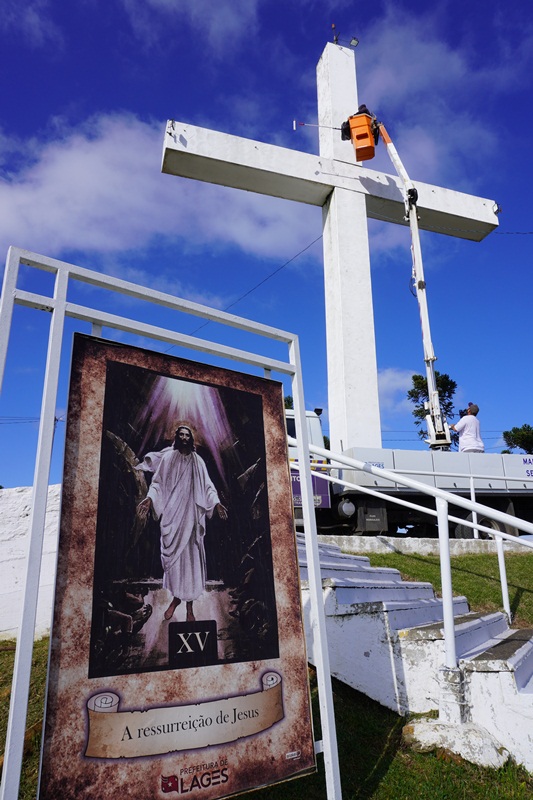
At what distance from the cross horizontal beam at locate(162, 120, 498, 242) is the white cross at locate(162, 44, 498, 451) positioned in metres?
0.02

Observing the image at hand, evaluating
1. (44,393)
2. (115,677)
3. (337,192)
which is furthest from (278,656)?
(337,192)

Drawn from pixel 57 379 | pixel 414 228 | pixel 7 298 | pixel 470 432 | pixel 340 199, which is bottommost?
pixel 57 379

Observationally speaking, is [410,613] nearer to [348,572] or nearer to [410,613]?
[410,613]

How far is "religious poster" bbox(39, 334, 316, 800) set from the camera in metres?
1.93

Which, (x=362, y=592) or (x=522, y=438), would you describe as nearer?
(x=362, y=592)

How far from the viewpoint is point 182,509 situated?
2365 mm

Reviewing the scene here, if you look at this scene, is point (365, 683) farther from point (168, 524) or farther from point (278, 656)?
point (168, 524)

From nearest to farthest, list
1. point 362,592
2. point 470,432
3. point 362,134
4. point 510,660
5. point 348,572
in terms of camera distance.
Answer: point 510,660 → point 362,592 → point 348,572 → point 470,432 → point 362,134

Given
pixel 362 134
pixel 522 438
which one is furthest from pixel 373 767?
pixel 522 438

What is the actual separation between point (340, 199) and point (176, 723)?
11.0m

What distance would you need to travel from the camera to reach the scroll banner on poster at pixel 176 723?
6.27ft

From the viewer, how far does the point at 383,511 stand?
371 inches

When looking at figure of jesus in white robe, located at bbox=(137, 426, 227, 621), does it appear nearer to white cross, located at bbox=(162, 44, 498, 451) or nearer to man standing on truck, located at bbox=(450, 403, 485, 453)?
white cross, located at bbox=(162, 44, 498, 451)

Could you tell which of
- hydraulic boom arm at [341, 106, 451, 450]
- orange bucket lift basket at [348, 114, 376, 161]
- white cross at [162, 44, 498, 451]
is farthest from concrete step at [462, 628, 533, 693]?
orange bucket lift basket at [348, 114, 376, 161]
